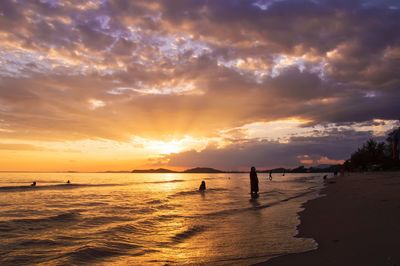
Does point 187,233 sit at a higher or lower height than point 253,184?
lower

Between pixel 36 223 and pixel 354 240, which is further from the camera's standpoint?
pixel 36 223

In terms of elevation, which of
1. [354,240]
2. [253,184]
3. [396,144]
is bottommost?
[354,240]

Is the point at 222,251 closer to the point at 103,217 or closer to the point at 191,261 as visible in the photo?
the point at 191,261

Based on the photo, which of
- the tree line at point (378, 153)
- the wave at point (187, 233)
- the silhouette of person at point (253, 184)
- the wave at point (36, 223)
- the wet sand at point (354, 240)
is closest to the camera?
the wet sand at point (354, 240)

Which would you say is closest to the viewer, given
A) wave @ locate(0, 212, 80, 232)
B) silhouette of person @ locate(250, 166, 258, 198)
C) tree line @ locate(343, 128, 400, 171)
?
wave @ locate(0, 212, 80, 232)

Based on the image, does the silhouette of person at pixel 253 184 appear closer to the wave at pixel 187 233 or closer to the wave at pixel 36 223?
the wave at pixel 187 233

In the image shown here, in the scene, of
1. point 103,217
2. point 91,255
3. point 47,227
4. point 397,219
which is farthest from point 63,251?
point 397,219

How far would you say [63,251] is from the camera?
988cm

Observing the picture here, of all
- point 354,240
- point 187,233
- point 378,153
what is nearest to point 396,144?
point 378,153

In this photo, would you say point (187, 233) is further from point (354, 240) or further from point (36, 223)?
point (36, 223)

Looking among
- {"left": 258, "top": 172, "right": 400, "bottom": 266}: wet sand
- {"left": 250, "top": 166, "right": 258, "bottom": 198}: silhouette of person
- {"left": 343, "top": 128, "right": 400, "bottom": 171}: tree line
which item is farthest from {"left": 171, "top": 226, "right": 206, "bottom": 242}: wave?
{"left": 343, "top": 128, "right": 400, "bottom": 171}: tree line

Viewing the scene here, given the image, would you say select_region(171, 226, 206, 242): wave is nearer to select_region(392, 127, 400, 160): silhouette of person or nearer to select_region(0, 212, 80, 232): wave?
select_region(0, 212, 80, 232): wave

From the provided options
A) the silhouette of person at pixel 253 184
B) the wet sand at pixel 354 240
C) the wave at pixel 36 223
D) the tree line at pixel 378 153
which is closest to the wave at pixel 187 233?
the wet sand at pixel 354 240

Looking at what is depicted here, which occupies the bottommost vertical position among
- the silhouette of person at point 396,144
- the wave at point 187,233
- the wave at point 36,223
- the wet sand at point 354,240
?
the wave at point 187,233
